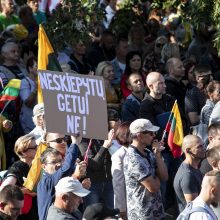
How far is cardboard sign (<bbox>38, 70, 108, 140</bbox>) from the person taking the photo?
449 inches

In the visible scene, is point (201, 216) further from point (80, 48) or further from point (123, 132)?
point (80, 48)

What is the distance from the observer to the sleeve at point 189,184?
38.6ft

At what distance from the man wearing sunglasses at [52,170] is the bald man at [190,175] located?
1258 mm

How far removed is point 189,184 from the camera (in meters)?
11.8

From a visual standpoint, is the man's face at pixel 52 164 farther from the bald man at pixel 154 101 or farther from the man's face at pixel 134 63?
the man's face at pixel 134 63

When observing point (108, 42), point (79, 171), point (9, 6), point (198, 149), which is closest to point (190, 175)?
point (198, 149)

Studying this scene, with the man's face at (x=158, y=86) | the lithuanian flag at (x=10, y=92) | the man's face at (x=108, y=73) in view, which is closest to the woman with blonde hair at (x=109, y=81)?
the man's face at (x=108, y=73)

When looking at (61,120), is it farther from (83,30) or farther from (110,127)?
(83,30)

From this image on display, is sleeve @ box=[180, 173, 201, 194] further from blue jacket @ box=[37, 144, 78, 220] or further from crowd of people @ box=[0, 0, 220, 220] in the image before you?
blue jacket @ box=[37, 144, 78, 220]

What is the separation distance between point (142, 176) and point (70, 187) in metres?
1.67

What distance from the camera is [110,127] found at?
13.0m

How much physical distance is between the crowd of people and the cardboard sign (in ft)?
0.63

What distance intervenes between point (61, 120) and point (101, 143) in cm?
171

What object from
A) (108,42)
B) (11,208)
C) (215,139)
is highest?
(108,42)
